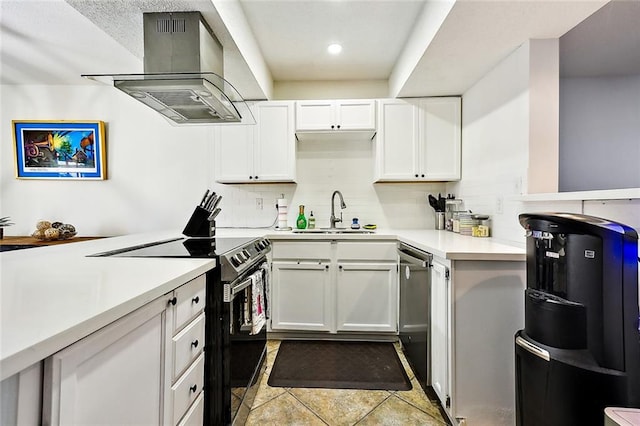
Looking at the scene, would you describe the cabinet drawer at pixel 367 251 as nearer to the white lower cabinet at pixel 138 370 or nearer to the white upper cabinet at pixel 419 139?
the white upper cabinet at pixel 419 139

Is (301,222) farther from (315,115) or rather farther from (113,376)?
(113,376)

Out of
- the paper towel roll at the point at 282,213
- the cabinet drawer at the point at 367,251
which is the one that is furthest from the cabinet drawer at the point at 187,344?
the paper towel roll at the point at 282,213

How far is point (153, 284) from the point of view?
88 centimetres

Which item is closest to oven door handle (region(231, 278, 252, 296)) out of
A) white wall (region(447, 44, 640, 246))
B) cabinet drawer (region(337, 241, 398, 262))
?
cabinet drawer (region(337, 241, 398, 262))

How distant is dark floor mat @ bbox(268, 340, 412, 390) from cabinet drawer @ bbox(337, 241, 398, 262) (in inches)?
30.3

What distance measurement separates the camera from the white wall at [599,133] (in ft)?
8.71

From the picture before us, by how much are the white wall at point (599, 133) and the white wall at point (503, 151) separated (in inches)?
35.2

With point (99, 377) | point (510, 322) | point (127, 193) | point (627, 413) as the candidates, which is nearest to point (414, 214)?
point (510, 322)

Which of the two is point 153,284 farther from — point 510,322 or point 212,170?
point 212,170

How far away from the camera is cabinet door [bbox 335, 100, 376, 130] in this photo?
285cm

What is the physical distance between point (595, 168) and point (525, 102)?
4.93ft

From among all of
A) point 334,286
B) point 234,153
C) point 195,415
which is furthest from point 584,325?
point 234,153

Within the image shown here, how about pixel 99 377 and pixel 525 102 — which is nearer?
pixel 99 377

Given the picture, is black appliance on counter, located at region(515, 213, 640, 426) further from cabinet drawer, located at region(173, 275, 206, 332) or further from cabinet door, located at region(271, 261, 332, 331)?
cabinet door, located at region(271, 261, 332, 331)
